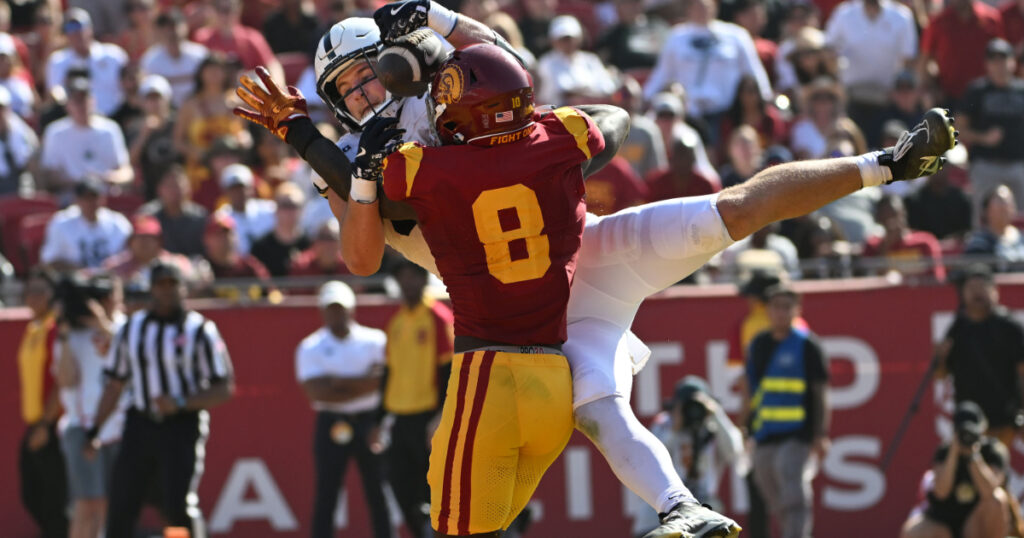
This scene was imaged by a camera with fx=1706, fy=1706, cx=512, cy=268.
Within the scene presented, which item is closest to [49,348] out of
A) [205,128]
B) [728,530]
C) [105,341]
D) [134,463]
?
[105,341]

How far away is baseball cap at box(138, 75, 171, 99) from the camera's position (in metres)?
13.1

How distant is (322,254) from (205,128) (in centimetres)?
220

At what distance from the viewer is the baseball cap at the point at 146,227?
10984 mm

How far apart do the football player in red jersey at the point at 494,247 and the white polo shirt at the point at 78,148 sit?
791 cm

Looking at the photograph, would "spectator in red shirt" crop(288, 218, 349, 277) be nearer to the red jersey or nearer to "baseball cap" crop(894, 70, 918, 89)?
"baseball cap" crop(894, 70, 918, 89)

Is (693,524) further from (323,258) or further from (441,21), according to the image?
(323,258)

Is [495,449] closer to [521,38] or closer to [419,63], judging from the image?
[419,63]

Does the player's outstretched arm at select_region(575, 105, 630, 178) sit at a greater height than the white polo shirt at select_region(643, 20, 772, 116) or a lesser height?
lesser

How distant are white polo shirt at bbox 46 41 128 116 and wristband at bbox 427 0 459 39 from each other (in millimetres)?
8463

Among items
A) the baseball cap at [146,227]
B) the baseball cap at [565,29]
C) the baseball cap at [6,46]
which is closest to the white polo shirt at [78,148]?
the baseball cap at [6,46]

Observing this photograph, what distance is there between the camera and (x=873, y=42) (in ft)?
45.6

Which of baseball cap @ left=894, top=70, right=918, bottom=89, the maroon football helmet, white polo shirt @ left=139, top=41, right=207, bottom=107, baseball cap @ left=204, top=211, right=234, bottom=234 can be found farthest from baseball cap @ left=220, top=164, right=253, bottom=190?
the maroon football helmet

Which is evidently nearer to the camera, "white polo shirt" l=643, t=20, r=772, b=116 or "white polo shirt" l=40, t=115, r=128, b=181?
"white polo shirt" l=40, t=115, r=128, b=181

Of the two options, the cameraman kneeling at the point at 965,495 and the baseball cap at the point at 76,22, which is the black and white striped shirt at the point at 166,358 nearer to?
the cameraman kneeling at the point at 965,495
